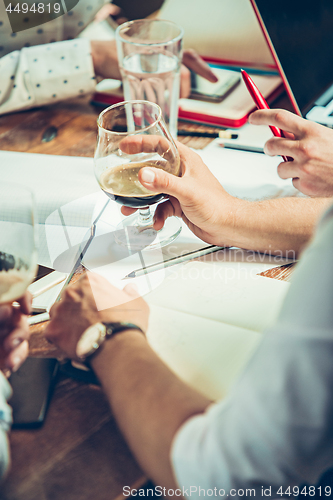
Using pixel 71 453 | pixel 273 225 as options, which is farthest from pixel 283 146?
pixel 71 453

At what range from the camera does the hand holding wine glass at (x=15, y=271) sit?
334 millimetres

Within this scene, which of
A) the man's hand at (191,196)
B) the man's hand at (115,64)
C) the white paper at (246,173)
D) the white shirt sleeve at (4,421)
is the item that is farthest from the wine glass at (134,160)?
the man's hand at (115,64)

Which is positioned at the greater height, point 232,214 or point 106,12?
point 106,12

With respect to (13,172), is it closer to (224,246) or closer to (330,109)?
(224,246)

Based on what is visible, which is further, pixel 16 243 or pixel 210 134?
pixel 210 134

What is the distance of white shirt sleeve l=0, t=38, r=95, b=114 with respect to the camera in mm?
792

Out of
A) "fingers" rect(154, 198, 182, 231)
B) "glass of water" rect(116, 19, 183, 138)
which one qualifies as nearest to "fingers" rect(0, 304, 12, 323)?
"fingers" rect(154, 198, 182, 231)

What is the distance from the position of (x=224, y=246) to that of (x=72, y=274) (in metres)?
0.18

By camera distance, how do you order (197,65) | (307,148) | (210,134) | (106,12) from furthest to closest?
(106,12), (197,65), (210,134), (307,148)

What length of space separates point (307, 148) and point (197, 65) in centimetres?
39

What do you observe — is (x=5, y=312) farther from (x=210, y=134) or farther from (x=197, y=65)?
(x=197, y=65)

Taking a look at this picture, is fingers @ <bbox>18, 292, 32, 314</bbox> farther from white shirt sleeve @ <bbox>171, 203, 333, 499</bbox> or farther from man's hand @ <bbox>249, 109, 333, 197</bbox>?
man's hand @ <bbox>249, 109, 333, 197</bbox>

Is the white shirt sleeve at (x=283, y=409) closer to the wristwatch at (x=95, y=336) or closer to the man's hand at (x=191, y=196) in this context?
the wristwatch at (x=95, y=336)

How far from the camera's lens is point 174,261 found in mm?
472
